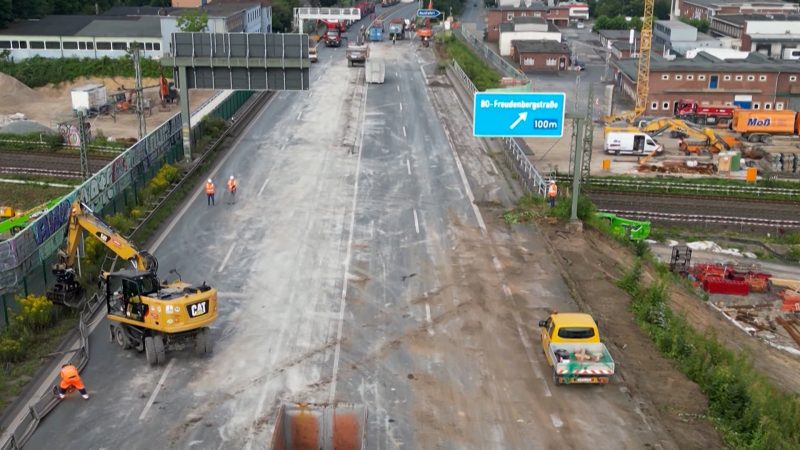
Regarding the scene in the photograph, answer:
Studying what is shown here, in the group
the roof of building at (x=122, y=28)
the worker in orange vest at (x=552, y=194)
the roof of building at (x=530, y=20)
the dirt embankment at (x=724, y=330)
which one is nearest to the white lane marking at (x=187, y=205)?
the worker in orange vest at (x=552, y=194)

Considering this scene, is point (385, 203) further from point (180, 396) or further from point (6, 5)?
point (6, 5)

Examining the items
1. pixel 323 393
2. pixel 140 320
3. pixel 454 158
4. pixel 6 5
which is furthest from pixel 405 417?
pixel 6 5

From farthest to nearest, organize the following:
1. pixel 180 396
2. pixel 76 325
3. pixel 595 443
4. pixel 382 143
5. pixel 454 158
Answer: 1. pixel 382 143
2. pixel 454 158
3. pixel 76 325
4. pixel 180 396
5. pixel 595 443

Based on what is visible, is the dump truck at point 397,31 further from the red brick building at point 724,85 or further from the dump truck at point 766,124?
the dump truck at point 766,124

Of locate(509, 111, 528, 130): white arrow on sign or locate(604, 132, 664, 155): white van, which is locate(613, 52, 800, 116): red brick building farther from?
locate(509, 111, 528, 130): white arrow on sign

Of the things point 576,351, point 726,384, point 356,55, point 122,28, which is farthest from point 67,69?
→ point 726,384
